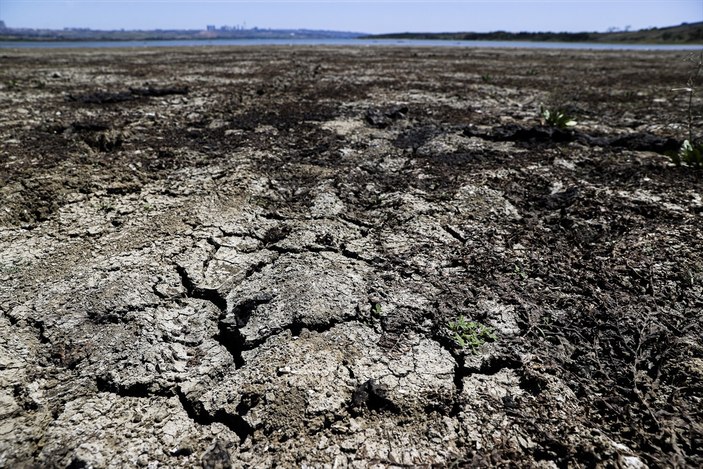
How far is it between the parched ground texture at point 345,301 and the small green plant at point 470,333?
4 centimetres

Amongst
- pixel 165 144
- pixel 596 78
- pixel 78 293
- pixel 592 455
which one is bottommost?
pixel 592 455

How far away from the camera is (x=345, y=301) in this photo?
239 centimetres

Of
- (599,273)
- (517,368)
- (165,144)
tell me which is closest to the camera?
(517,368)

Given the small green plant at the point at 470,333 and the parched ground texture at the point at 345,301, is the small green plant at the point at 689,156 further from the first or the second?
the small green plant at the point at 470,333

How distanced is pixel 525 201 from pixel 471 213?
64cm

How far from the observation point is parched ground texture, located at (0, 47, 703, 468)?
1.64 meters

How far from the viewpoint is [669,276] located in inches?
99.9

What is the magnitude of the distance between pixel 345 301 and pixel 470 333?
775 mm

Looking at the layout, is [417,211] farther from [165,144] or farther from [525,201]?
[165,144]

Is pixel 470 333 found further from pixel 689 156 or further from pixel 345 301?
pixel 689 156

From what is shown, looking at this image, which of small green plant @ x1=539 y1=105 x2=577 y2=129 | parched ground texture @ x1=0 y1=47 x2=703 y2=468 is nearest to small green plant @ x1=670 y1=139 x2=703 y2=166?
parched ground texture @ x1=0 y1=47 x2=703 y2=468

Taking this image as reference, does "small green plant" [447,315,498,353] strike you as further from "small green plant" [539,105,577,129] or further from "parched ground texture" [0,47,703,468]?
"small green plant" [539,105,577,129]

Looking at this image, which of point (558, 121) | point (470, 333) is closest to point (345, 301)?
point (470, 333)

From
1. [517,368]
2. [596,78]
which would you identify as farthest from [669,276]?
→ [596,78]
